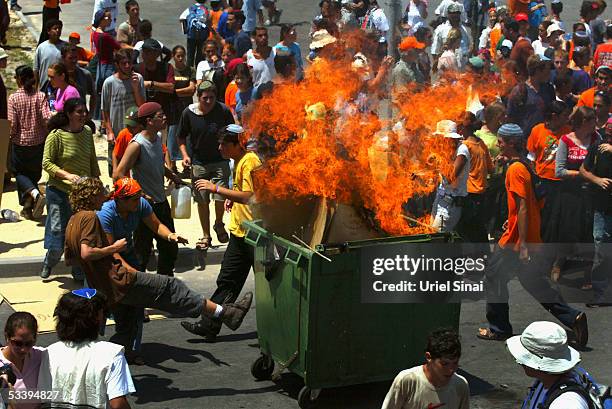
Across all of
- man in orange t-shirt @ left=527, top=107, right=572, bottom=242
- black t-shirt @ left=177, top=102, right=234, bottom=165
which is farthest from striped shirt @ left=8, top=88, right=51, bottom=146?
man in orange t-shirt @ left=527, top=107, right=572, bottom=242

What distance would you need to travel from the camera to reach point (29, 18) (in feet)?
78.7

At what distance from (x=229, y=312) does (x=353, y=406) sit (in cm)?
131

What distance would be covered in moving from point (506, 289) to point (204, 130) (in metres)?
3.95

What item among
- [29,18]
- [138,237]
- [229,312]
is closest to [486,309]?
[229,312]

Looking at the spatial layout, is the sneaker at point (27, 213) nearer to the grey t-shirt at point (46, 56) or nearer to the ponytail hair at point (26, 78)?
the ponytail hair at point (26, 78)

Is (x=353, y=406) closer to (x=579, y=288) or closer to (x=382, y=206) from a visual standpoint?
(x=382, y=206)

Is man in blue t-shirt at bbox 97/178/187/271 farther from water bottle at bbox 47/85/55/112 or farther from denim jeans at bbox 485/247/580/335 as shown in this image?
water bottle at bbox 47/85/55/112

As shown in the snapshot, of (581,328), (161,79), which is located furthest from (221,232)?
(581,328)

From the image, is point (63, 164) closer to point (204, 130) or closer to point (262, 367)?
point (204, 130)

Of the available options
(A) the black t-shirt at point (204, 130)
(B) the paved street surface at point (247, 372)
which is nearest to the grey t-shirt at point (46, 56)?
(A) the black t-shirt at point (204, 130)

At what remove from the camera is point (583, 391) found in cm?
580

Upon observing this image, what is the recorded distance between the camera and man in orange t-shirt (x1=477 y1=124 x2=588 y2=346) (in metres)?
10.1

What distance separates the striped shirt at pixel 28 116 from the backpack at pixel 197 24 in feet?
22.6

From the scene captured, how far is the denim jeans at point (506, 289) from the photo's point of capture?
10.1m
